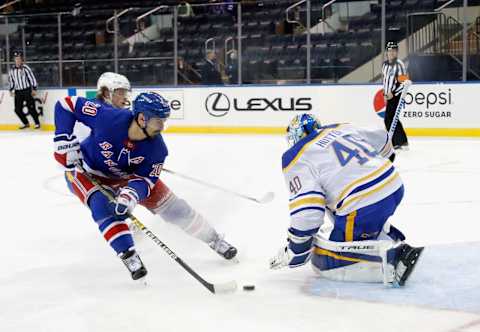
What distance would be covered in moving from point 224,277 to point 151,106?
77 centimetres

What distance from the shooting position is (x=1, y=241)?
13.1ft

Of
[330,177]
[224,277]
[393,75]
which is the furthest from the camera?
[393,75]

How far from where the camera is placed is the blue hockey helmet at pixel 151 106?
301cm

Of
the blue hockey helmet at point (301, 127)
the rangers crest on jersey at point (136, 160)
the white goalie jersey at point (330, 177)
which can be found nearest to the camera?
the white goalie jersey at point (330, 177)

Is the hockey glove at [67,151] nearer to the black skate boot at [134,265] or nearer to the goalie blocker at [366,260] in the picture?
the black skate boot at [134,265]

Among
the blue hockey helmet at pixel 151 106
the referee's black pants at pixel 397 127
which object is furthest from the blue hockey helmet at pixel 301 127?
the referee's black pants at pixel 397 127

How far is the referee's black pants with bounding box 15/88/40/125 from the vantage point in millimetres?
12500

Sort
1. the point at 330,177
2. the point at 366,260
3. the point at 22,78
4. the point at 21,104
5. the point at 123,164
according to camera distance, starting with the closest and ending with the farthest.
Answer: the point at 330,177 → the point at 366,260 → the point at 123,164 → the point at 22,78 → the point at 21,104

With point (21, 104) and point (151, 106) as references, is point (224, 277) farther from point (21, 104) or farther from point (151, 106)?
point (21, 104)

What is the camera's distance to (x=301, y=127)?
2869 mm

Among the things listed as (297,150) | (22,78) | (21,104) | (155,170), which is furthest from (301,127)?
(21,104)

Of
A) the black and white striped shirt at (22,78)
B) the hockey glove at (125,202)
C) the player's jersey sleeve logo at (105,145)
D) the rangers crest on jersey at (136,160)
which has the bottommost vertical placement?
the hockey glove at (125,202)

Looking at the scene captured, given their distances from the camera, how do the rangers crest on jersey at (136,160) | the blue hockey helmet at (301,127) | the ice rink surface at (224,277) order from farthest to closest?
the rangers crest on jersey at (136,160), the blue hockey helmet at (301,127), the ice rink surface at (224,277)

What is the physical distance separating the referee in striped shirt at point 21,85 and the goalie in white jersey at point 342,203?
10.2 meters
